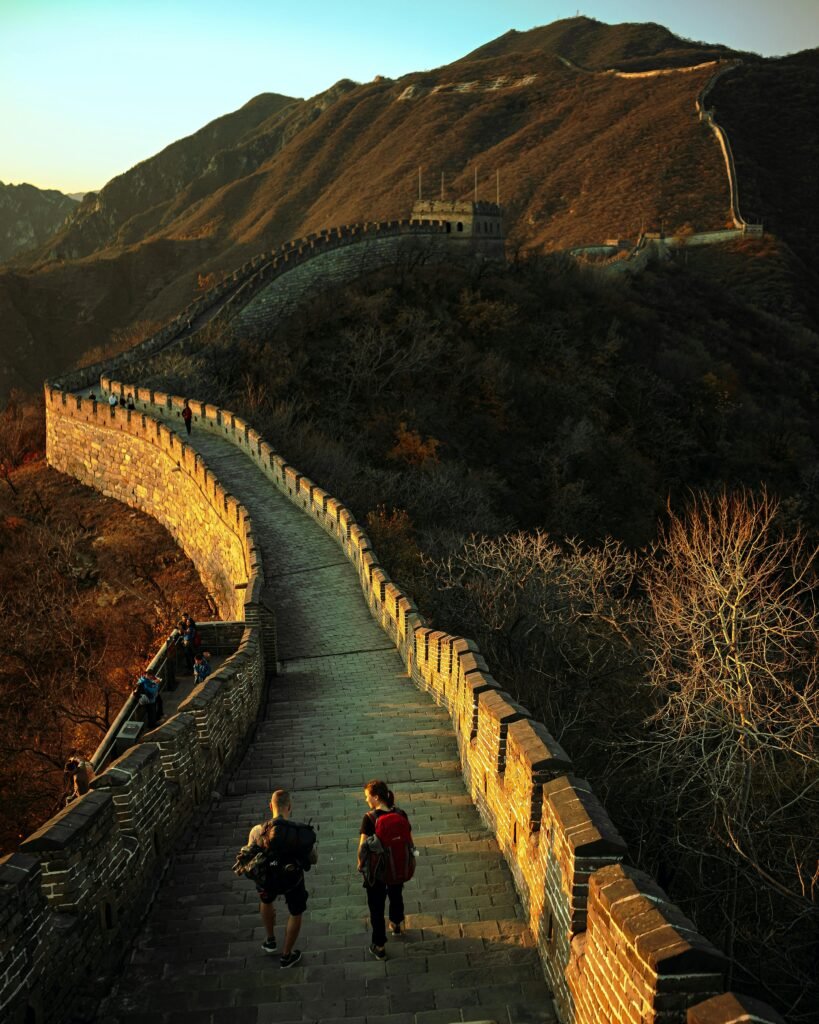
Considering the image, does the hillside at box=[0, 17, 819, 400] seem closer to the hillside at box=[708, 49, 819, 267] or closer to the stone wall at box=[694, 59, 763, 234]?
the hillside at box=[708, 49, 819, 267]

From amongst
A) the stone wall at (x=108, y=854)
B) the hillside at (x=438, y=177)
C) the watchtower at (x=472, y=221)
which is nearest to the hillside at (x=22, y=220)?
the hillside at (x=438, y=177)

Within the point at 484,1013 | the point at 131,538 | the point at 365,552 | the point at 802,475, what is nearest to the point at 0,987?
the point at 484,1013

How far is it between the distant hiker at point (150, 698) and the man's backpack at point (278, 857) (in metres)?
6.13

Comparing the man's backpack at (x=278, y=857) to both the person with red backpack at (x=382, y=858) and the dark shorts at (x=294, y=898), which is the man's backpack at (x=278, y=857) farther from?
the person with red backpack at (x=382, y=858)

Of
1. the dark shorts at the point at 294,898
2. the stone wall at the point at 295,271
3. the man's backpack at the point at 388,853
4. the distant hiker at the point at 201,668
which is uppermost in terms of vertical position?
the stone wall at the point at 295,271

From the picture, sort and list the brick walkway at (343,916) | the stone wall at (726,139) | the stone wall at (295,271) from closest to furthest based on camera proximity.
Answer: the brick walkway at (343,916) < the stone wall at (295,271) < the stone wall at (726,139)

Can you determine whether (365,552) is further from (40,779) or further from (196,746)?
(196,746)

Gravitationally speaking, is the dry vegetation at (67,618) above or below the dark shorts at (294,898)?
below

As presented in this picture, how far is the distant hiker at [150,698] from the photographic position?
37.3ft

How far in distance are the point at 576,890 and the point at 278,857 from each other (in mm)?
1721

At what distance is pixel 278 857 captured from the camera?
5543mm

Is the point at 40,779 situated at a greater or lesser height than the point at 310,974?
lesser

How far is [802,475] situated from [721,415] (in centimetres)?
634

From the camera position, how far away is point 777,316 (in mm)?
67562
